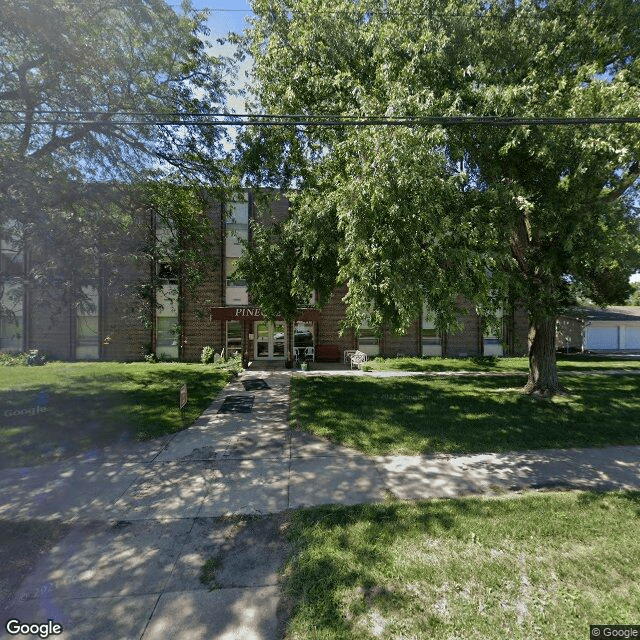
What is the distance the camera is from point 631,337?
26.2m

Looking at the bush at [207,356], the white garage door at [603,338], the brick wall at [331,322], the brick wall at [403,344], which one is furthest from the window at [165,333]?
the white garage door at [603,338]

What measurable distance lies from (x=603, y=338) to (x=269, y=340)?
25.1 m

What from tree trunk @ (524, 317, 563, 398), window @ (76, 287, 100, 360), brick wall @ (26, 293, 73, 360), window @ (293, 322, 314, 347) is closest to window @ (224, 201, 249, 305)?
window @ (293, 322, 314, 347)

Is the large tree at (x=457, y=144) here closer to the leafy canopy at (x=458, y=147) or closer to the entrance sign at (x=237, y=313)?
the leafy canopy at (x=458, y=147)

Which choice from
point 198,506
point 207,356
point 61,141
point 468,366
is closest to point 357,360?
point 468,366

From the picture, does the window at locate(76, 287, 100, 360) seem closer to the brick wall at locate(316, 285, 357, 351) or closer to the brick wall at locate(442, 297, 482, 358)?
the brick wall at locate(316, 285, 357, 351)

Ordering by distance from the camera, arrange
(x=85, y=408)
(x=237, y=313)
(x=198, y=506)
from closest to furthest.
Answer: (x=198, y=506), (x=85, y=408), (x=237, y=313)

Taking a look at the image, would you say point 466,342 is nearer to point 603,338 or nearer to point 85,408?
point 603,338

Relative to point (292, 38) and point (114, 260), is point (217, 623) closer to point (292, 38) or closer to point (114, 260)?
point (114, 260)

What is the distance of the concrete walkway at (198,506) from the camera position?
2779 millimetres

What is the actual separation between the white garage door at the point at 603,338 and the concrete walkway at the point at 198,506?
24.7 m

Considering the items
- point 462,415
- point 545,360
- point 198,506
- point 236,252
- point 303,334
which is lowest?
point 198,506

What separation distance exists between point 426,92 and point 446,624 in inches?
283

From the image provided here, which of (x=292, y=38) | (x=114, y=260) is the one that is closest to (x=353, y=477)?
(x=114, y=260)
